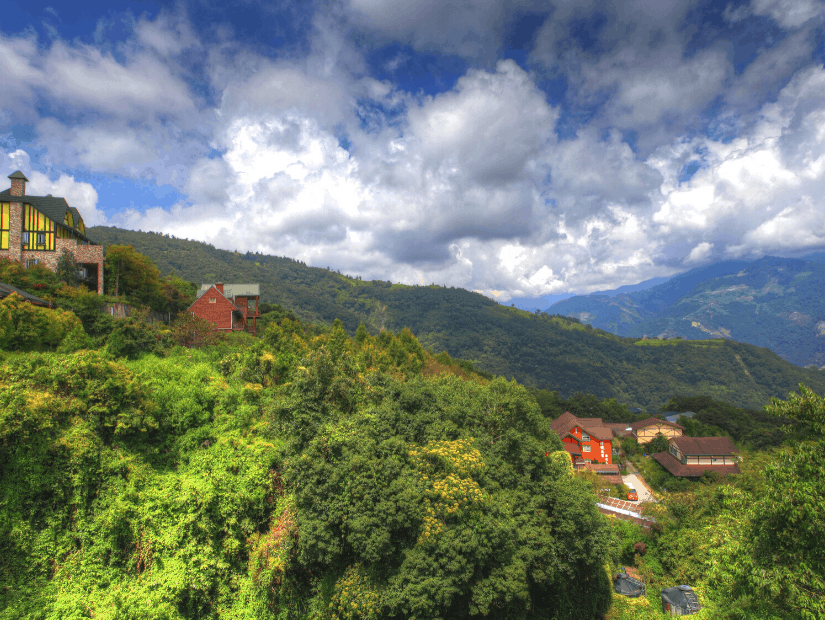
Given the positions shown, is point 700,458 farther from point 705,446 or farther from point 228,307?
point 228,307

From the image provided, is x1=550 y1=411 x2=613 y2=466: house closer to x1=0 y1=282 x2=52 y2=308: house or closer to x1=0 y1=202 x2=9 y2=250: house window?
x1=0 y1=282 x2=52 y2=308: house

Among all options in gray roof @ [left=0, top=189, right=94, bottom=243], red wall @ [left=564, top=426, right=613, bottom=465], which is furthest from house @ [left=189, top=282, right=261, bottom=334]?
red wall @ [left=564, top=426, right=613, bottom=465]

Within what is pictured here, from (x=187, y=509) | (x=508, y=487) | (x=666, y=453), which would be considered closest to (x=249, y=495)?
(x=187, y=509)

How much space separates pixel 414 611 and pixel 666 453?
169 feet

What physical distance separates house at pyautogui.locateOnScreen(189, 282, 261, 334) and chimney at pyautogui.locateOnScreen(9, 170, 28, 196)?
43.5 feet

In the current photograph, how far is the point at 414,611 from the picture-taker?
12.1 m

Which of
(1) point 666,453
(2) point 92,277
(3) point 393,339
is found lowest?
(1) point 666,453

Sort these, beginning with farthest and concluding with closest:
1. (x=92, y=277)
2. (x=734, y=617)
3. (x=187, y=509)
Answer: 1. (x=92, y=277)
2. (x=187, y=509)
3. (x=734, y=617)

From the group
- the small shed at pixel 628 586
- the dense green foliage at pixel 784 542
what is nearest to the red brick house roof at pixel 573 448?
the small shed at pixel 628 586

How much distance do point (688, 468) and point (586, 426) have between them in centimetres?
1414

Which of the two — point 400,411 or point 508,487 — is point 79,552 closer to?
point 400,411

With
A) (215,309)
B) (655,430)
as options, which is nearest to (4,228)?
(215,309)

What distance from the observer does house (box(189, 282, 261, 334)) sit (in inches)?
1356

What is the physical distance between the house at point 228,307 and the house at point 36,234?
806cm
